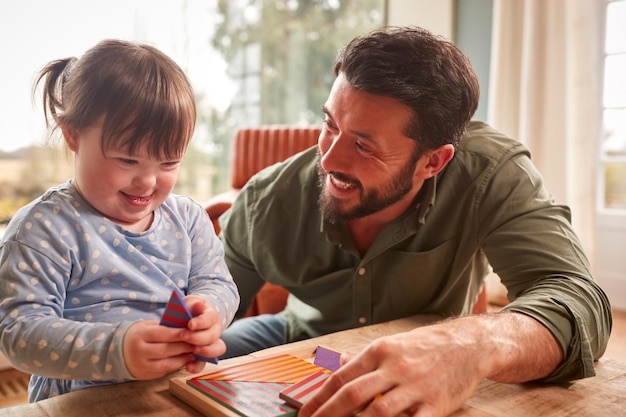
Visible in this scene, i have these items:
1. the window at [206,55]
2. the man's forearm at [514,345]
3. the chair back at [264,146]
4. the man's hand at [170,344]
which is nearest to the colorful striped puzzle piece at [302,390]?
the man's hand at [170,344]

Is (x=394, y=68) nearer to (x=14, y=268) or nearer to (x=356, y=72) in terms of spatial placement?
(x=356, y=72)

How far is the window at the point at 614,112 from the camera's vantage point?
3.81 m

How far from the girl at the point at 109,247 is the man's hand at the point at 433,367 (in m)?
0.21

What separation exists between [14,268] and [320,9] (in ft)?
15.3

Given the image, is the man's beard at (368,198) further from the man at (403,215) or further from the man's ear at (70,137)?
the man's ear at (70,137)

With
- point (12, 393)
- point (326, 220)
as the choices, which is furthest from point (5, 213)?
point (326, 220)

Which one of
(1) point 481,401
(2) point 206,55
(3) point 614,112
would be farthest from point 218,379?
(2) point 206,55

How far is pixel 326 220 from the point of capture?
1.56 metres

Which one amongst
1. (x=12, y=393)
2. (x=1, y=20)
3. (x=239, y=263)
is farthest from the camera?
(x=1, y=20)

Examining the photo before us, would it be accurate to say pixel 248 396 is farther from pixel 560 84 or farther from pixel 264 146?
pixel 560 84

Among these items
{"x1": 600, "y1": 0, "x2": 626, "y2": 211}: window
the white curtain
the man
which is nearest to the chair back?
the white curtain

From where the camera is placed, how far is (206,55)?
4.80m

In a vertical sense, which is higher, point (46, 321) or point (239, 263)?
point (46, 321)

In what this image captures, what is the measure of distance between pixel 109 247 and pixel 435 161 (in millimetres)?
855
